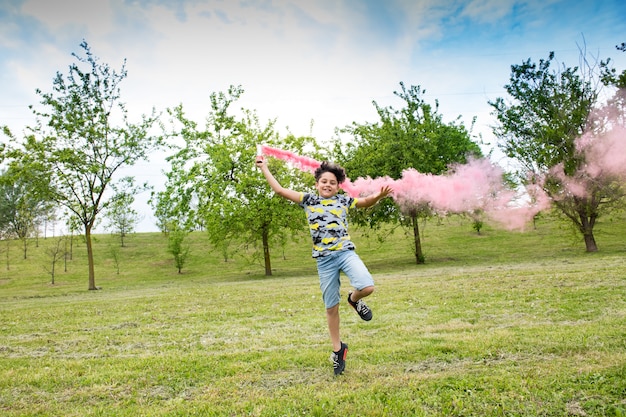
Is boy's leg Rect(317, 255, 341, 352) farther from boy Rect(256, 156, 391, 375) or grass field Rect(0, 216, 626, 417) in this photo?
grass field Rect(0, 216, 626, 417)

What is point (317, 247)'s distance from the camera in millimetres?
6027

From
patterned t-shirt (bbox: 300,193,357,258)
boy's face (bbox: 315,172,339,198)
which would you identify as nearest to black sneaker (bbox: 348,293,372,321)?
patterned t-shirt (bbox: 300,193,357,258)

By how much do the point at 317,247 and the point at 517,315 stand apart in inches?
185

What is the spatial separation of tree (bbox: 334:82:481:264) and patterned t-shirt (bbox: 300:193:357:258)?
21.2 m

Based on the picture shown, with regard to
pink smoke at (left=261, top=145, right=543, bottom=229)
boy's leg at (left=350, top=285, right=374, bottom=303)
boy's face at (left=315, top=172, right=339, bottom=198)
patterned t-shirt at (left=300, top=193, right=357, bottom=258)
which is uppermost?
pink smoke at (left=261, top=145, right=543, bottom=229)

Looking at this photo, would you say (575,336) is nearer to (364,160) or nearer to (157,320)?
(157,320)

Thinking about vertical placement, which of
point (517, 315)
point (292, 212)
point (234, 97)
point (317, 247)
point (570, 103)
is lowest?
point (517, 315)

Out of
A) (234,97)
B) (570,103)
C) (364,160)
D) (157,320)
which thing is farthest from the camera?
(234,97)

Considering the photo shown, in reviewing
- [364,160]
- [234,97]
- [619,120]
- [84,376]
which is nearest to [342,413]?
[84,376]

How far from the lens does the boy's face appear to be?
6.28 m

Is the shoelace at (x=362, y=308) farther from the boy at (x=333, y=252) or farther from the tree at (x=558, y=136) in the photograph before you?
the tree at (x=558, y=136)

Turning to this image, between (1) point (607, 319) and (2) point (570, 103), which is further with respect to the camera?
(2) point (570, 103)

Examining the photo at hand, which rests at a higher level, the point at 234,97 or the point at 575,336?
the point at 234,97

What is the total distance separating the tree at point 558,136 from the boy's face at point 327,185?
53.1 ft
